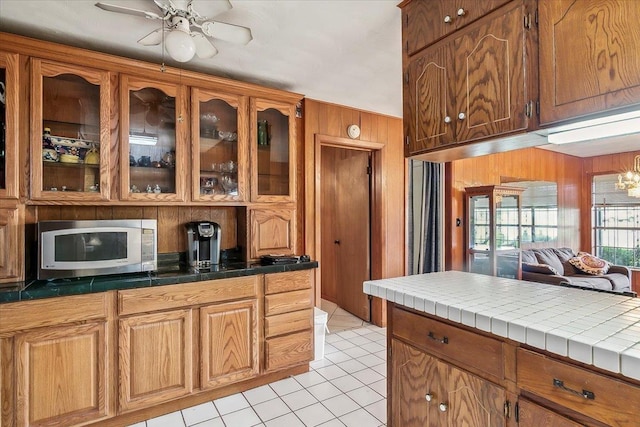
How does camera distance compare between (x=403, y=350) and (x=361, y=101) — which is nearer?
(x=403, y=350)

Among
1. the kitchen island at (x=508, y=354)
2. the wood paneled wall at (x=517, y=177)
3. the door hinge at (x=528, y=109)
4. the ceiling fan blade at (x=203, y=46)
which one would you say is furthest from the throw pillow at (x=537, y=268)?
the ceiling fan blade at (x=203, y=46)

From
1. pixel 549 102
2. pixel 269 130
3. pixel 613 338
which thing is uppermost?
pixel 269 130

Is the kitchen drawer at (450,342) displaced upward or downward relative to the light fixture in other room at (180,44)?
downward

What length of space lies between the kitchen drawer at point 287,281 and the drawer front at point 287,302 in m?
0.04

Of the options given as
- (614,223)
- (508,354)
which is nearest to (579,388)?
(508,354)

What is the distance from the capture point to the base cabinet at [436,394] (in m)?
1.23

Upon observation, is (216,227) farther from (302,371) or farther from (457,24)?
(457,24)

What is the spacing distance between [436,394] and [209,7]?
7.40 feet

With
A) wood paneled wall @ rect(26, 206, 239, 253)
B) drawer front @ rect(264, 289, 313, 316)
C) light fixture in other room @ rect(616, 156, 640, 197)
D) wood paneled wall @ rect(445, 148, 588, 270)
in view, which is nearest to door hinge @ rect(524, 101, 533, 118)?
drawer front @ rect(264, 289, 313, 316)

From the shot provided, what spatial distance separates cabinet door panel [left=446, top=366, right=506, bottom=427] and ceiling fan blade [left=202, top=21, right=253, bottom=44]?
1.93 metres

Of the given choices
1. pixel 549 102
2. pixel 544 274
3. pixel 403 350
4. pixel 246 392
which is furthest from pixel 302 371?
pixel 544 274

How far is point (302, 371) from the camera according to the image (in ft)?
8.89

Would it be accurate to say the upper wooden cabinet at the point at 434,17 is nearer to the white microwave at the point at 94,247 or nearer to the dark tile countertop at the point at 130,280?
the dark tile countertop at the point at 130,280

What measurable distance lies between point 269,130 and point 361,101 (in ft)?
3.48
